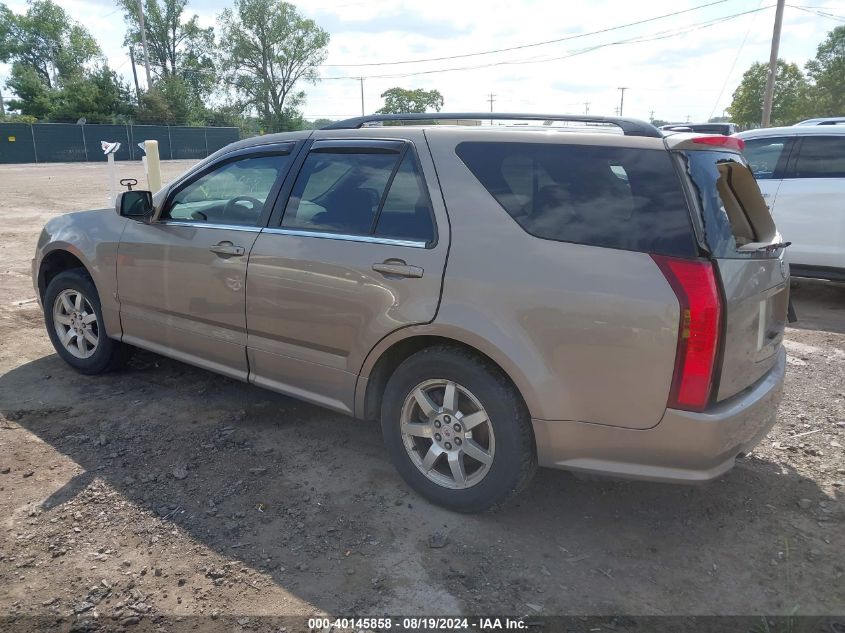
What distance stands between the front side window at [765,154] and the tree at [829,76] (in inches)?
2155

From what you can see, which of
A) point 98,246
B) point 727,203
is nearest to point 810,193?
point 727,203

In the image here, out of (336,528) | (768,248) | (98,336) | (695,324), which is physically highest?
(768,248)

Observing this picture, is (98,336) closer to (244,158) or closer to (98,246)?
(98,246)

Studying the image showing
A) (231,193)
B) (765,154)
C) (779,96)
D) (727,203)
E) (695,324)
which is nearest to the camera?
(695,324)

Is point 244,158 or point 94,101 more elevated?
point 94,101

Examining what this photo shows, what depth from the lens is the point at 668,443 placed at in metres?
→ 2.63

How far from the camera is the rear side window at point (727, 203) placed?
2.65 metres

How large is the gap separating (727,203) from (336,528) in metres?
2.30

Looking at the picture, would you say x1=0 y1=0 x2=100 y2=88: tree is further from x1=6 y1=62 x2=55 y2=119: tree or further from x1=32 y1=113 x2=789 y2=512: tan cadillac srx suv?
x1=32 y1=113 x2=789 y2=512: tan cadillac srx suv

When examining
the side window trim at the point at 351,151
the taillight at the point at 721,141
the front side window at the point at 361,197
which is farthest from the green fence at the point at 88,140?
the taillight at the point at 721,141

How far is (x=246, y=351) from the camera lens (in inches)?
152

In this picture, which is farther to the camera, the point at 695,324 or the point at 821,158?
the point at 821,158

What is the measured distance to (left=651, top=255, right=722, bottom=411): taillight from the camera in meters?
2.49

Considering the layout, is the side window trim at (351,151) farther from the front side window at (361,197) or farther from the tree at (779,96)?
the tree at (779,96)
